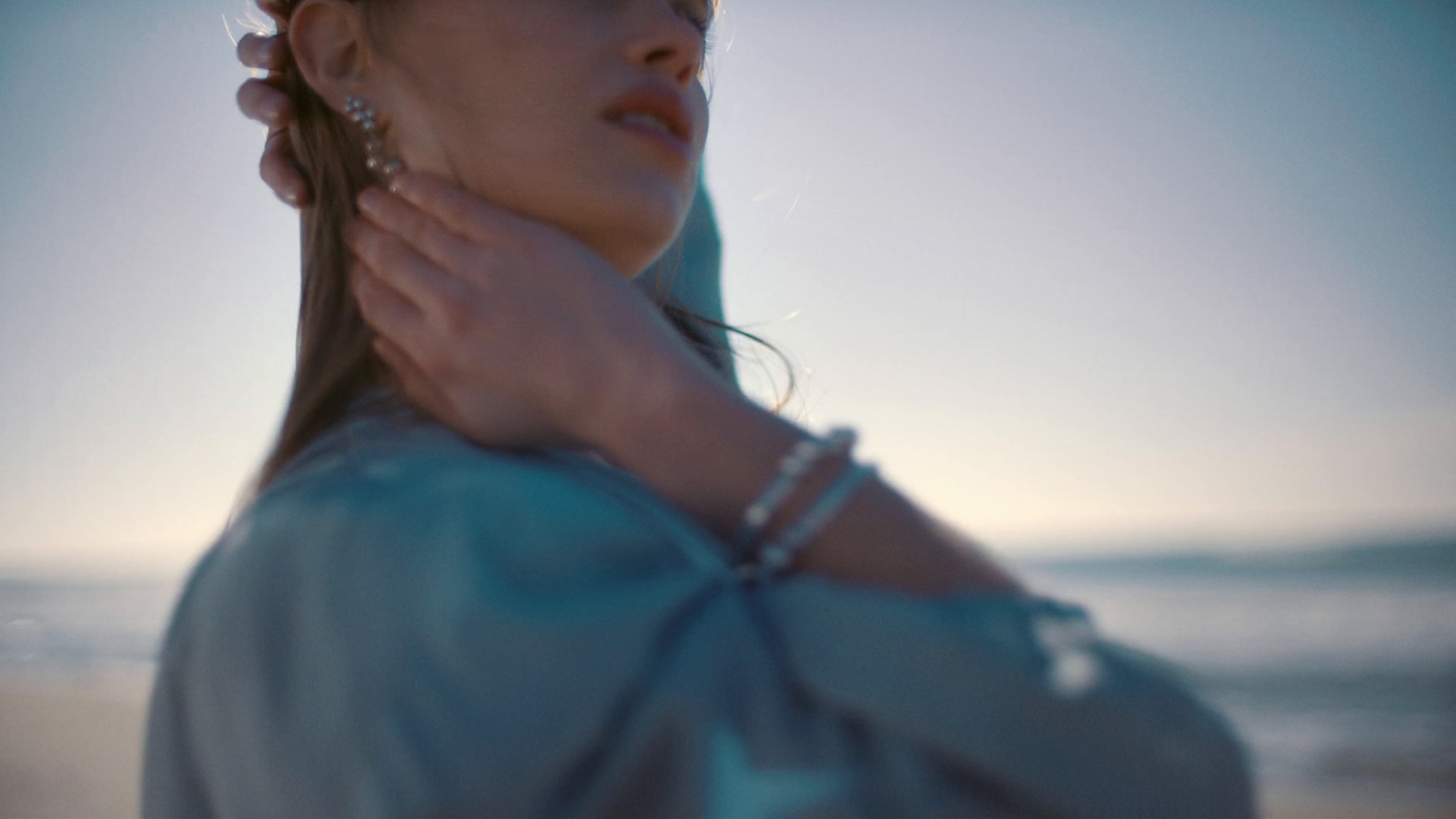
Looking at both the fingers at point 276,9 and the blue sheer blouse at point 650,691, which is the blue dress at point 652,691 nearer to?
the blue sheer blouse at point 650,691

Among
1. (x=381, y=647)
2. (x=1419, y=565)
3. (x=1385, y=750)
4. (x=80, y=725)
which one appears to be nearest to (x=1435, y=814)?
(x=1385, y=750)

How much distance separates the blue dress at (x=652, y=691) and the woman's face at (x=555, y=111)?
429 mm

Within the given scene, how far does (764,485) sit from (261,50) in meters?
1.00

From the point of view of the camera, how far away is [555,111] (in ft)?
3.51

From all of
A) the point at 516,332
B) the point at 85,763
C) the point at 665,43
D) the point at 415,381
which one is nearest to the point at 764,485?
the point at 516,332

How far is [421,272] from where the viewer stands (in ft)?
3.22

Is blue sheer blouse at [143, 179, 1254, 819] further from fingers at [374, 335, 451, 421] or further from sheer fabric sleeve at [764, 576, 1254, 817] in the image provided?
fingers at [374, 335, 451, 421]

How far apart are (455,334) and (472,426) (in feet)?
0.32

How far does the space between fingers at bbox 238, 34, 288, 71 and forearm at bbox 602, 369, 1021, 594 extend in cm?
85

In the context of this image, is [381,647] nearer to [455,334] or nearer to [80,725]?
[455,334]

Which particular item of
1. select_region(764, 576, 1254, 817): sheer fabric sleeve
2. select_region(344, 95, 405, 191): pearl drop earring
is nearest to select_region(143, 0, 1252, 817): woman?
select_region(764, 576, 1254, 817): sheer fabric sleeve

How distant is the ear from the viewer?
121 centimetres

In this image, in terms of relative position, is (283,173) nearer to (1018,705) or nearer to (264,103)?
(264,103)

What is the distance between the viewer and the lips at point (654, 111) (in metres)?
1.10
